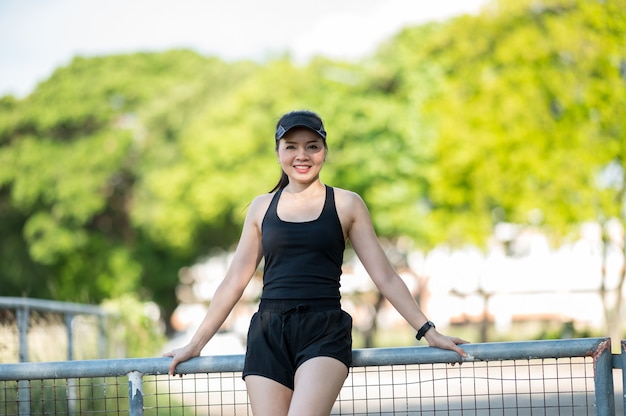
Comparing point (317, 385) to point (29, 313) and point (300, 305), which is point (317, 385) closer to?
point (300, 305)

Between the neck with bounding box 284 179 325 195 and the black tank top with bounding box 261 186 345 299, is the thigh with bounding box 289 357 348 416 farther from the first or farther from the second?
the neck with bounding box 284 179 325 195

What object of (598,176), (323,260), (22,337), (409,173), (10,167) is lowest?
(323,260)

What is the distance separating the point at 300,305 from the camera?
176 inches

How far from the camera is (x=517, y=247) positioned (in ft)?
124

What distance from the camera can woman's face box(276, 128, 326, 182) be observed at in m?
4.71

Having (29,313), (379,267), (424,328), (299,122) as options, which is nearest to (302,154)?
(299,122)

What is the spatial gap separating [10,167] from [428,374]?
2633 centimetres

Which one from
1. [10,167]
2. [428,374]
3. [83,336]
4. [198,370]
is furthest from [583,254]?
[198,370]

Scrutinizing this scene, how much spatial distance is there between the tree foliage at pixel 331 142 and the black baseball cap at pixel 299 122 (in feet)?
61.1

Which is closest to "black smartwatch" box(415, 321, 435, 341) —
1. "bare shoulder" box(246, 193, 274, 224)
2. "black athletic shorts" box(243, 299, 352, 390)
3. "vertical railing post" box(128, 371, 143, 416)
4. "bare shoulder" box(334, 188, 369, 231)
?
"black athletic shorts" box(243, 299, 352, 390)

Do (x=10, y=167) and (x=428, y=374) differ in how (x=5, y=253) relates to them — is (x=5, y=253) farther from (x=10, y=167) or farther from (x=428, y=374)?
(x=428, y=374)

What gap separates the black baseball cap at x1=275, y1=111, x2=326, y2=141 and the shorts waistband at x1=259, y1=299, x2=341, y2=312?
0.74 m

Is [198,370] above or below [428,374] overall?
below

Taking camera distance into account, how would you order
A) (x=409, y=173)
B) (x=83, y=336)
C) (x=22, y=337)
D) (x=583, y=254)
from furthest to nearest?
1. (x=583, y=254)
2. (x=409, y=173)
3. (x=83, y=336)
4. (x=22, y=337)
